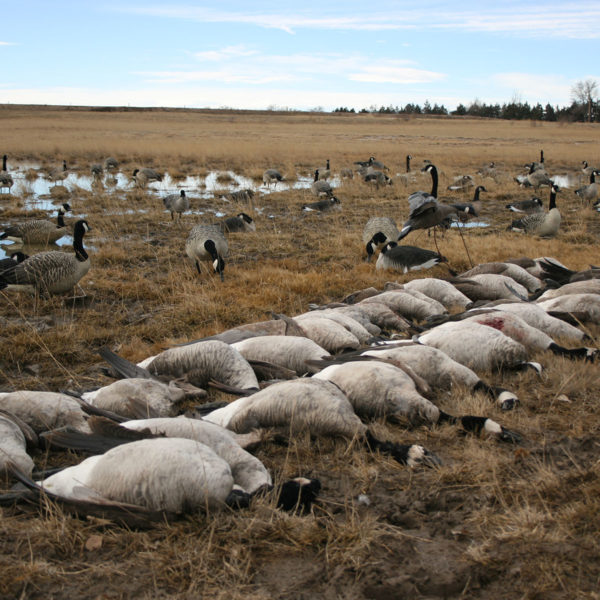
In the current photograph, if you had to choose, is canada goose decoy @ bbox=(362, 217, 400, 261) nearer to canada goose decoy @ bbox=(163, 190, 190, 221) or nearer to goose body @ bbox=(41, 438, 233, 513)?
canada goose decoy @ bbox=(163, 190, 190, 221)

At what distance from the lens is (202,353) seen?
17.0ft

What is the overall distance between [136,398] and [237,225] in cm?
895

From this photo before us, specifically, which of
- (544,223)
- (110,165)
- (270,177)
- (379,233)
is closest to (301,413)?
(379,233)

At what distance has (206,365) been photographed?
5.15m

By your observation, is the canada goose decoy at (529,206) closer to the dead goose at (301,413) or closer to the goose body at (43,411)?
the dead goose at (301,413)

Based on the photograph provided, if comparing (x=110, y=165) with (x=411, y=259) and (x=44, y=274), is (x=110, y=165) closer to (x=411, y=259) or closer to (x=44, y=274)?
(x=44, y=274)

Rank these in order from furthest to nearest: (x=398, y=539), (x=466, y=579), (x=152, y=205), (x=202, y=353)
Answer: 1. (x=152, y=205)
2. (x=202, y=353)
3. (x=398, y=539)
4. (x=466, y=579)

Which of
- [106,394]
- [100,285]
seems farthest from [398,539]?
[100,285]

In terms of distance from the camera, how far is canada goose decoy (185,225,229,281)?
380 inches

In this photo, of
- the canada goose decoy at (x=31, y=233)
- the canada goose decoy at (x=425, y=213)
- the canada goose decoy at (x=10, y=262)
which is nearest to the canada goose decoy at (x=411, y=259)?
the canada goose decoy at (x=425, y=213)

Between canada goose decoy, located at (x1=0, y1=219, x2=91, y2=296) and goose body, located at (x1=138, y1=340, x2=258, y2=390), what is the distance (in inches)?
139

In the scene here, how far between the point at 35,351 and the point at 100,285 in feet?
8.76

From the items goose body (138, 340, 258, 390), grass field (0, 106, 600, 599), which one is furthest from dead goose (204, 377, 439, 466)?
goose body (138, 340, 258, 390)

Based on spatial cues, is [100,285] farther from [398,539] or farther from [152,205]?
[152,205]
